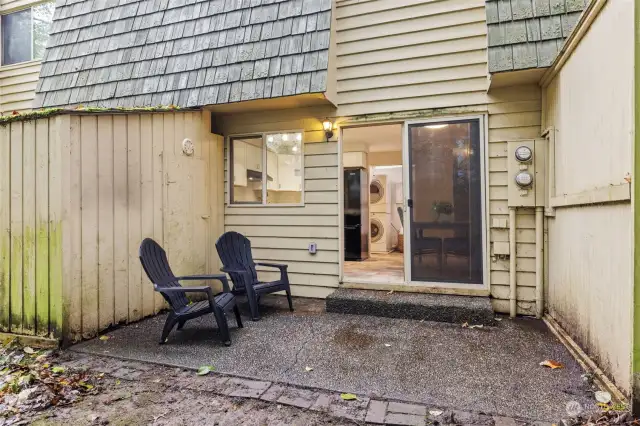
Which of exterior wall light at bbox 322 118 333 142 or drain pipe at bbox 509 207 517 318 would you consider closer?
drain pipe at bbox 509 207 517 318

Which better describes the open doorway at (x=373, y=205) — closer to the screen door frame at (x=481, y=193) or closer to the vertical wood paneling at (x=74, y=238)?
the screen door frame at (x=481, y=193)

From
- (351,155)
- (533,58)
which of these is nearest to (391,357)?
(533,58)

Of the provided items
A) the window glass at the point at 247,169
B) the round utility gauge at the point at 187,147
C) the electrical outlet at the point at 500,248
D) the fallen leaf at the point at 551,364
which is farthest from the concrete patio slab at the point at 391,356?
the round utility gauge at the point at 187,147

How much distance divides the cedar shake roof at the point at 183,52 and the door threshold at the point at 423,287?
241cm

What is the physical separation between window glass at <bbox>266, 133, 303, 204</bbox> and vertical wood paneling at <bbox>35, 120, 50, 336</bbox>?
8.13 ft

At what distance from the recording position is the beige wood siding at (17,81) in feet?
21.6

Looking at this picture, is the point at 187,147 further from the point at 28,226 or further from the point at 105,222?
the point at 28,226

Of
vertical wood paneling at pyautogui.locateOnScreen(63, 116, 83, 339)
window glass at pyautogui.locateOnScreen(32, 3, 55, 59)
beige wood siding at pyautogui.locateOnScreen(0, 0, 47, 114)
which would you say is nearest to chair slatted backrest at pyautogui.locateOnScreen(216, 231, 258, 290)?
vertical wood paneling at pyautogui.locateOnScreen(63, 116, 83, 339)

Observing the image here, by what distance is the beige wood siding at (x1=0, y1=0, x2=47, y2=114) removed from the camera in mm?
6570

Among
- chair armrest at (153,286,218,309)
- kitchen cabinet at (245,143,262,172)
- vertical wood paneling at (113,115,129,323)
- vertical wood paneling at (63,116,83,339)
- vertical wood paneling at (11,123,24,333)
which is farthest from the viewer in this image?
kitchen cabinet at (245,143,262,172)

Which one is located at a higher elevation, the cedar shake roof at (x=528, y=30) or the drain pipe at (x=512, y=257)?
the cedar shake roof at (x=528, y=30)

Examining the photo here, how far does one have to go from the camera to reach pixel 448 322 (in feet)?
12.3

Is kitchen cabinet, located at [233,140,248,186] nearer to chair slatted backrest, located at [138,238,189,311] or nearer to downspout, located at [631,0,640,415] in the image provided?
chair slatted backrest, located at [138,238,189,311]

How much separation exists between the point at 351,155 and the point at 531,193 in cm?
375
